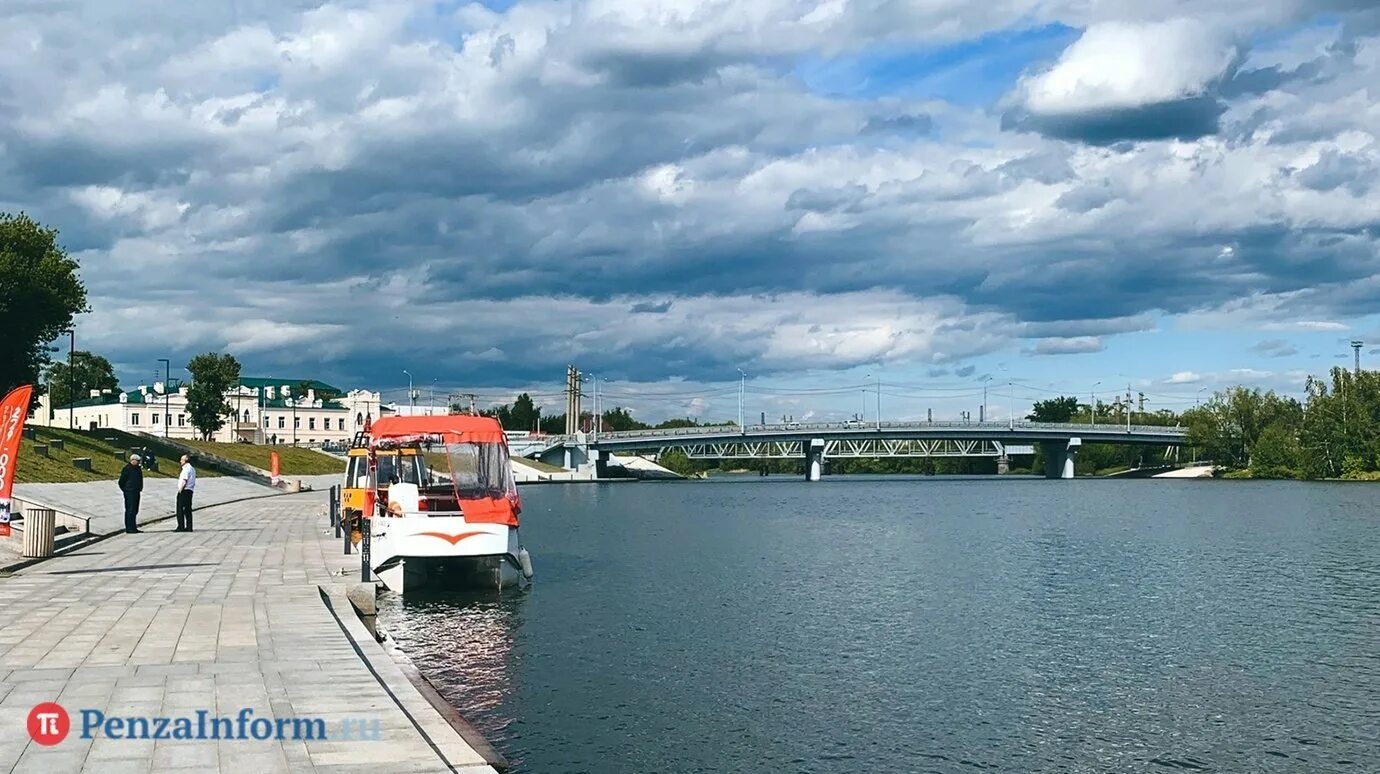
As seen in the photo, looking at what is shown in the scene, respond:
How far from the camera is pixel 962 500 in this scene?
334 feet

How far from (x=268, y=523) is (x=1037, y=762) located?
38.7 m

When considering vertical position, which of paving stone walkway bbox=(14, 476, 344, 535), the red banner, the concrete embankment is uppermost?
the red banner

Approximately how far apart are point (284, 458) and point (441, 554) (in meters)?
97.3

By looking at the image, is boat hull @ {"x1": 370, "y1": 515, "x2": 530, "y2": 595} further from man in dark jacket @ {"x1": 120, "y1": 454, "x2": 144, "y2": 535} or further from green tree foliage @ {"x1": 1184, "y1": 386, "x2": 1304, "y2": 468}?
green tree foliage @ {"x1": 1184, "y1": 386, "x2": 1304, "y2": 468}

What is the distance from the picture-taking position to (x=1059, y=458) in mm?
160625

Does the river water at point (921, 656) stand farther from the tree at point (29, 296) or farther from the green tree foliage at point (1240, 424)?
the green tree foliage at point (1240, 424)

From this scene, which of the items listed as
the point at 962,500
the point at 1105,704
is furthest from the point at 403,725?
→ the point at 962,500

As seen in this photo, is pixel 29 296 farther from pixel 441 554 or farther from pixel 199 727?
pixel 199 727

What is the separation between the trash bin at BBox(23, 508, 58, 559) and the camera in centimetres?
3059

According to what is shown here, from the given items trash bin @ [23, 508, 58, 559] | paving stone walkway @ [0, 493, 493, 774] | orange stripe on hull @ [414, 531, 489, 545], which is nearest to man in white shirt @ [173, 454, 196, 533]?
trash bin @ [23, 508, 58, 559]

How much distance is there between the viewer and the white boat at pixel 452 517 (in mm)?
30953

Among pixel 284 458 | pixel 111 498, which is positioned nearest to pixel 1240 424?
pixel 284 458

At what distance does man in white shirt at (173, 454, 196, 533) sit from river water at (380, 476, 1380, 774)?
1207 cm

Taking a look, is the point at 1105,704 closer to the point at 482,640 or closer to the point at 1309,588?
the point at 482,640
